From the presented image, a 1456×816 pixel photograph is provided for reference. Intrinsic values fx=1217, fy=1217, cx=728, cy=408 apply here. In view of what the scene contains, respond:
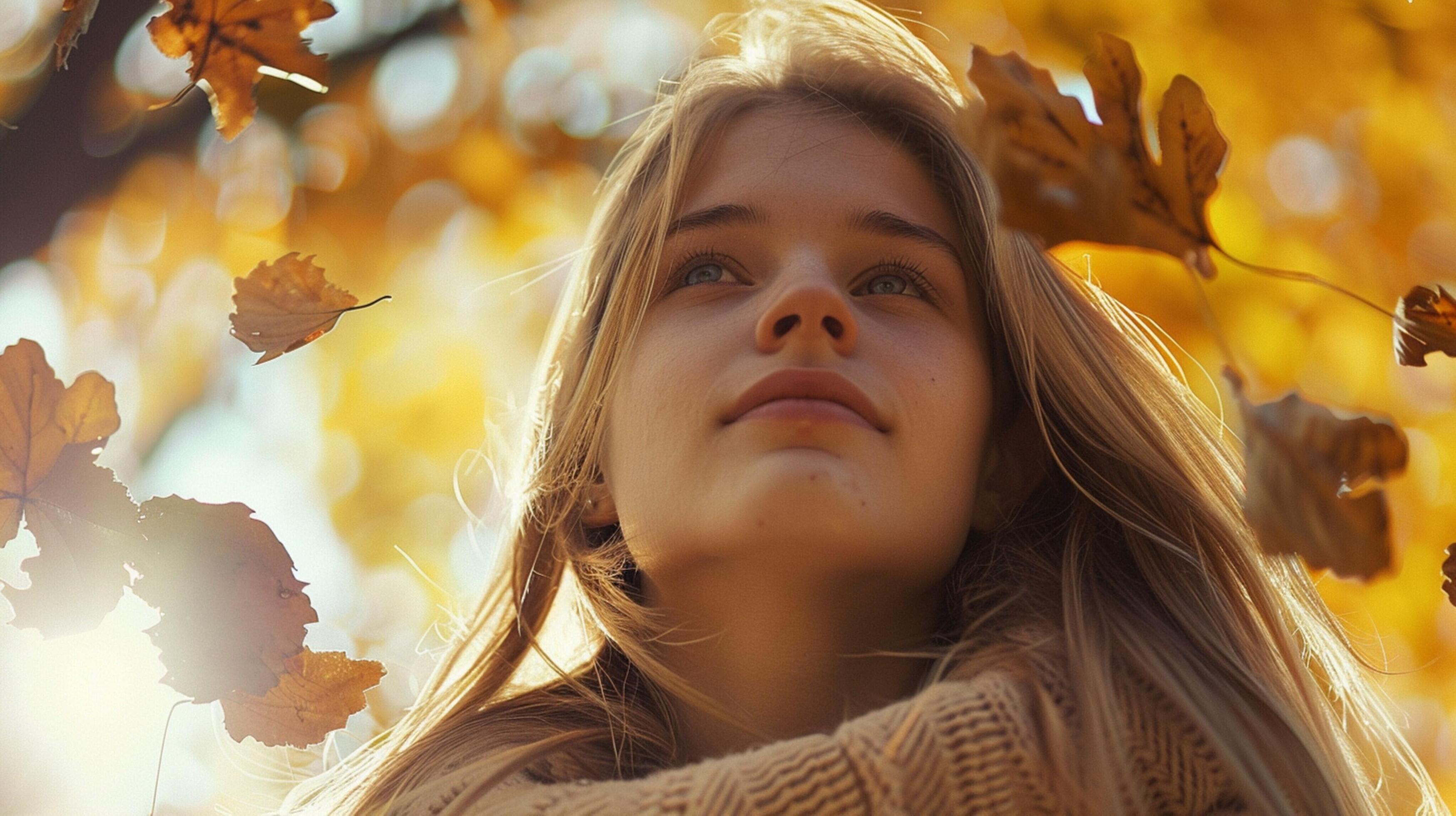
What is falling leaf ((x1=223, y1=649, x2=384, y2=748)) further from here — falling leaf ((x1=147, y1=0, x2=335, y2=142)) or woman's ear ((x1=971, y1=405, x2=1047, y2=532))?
woman's ear ((x1=971, y1=405, x2=1047, y2=532))

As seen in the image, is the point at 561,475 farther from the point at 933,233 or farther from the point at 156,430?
the point at 156,430

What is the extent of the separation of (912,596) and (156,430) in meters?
2.41

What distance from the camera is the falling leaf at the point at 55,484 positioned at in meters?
0.88

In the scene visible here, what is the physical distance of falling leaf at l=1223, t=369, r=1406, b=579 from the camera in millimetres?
675

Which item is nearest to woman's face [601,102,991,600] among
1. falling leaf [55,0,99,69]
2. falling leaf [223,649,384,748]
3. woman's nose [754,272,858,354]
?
woman's nose [754,272,858,354]

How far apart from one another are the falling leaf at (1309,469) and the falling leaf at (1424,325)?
21cm

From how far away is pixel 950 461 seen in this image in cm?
139

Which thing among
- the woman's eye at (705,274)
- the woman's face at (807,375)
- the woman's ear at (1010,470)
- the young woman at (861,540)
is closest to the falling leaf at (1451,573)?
the young woman at (861,540)

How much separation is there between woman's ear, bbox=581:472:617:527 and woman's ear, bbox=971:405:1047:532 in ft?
Result: 1.60

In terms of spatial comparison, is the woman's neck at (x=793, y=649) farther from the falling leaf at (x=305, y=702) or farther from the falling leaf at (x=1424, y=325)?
the falling leaf at (x=1424, y=325)

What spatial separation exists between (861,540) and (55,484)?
2.46ft

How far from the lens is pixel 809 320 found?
4.31 feet

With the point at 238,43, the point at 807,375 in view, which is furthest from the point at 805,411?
the point at 238,43

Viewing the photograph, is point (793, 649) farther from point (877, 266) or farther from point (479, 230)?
point (479, 230)
